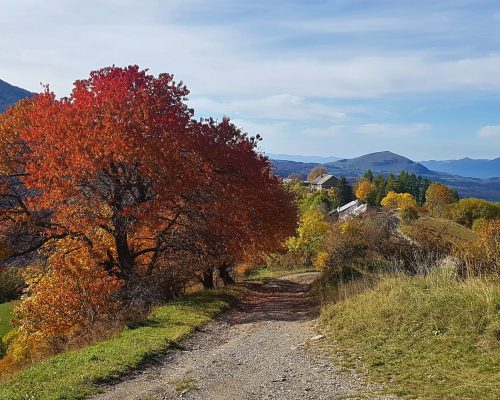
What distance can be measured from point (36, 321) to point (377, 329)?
41.5 feet

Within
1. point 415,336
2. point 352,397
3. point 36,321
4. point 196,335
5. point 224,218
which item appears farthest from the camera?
point 224,218

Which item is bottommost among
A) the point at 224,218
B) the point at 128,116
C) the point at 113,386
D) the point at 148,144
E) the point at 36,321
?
the point at 36,321

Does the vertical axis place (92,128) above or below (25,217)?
above

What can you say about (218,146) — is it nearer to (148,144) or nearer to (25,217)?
(148,144)

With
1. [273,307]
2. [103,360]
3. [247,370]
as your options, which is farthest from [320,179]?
[247,370]

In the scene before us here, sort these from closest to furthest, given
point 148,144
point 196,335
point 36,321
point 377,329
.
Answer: point 377,329 → point 196,335 → point 148,144 → point 36,321

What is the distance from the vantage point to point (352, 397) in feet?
23.0

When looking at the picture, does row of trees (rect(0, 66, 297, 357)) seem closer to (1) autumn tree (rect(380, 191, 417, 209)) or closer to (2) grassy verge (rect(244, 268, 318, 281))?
(2) grassy verge (rect(244, 268, 318, 281))

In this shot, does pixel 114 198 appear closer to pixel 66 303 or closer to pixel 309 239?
pixel 66 303

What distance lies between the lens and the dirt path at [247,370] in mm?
7750

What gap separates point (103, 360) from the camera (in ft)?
32.8

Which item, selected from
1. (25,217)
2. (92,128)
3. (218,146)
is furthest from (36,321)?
(218,146)

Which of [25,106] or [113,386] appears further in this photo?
[25,106]

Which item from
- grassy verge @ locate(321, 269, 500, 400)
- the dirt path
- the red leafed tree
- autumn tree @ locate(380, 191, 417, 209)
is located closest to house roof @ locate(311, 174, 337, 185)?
autumn tree @ locate(380, 191, 417, 209)
